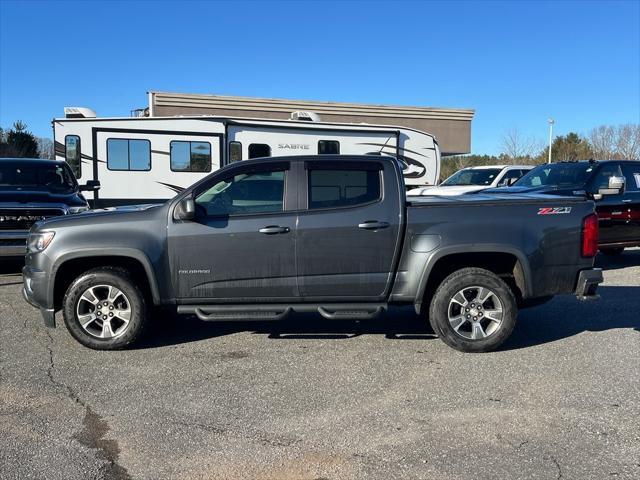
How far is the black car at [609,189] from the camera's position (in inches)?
386

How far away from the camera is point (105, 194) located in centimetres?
1491

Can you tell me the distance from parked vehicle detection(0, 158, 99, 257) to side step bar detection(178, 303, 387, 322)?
4.81 meters

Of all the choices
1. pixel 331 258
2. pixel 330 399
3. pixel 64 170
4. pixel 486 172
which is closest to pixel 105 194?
pixel 64 170

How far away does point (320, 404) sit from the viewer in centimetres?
436

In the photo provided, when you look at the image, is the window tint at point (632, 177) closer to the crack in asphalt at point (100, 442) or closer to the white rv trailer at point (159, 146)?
the white rv trailer at point (159, 146)

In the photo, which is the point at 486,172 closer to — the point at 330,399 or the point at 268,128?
the point at 268,128

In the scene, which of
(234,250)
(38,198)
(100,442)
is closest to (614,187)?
(234,250)

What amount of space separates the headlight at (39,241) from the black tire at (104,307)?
0.44m

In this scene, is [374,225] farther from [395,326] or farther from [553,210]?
[553,210]

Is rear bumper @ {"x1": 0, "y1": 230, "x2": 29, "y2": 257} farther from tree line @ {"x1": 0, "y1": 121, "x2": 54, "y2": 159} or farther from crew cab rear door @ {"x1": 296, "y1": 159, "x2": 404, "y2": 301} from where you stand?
tree line @ {"x1": 0, "y1": 121, "x2": 54, "y2": 159}

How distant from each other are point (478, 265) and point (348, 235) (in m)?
1.39

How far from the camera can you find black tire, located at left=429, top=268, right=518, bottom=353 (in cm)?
548

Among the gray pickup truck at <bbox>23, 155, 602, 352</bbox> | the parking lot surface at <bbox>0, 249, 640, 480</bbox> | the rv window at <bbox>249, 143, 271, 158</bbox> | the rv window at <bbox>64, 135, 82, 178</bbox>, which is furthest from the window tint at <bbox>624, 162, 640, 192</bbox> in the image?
the rv window at <bbox>64, 135, 82, 178</bbox>

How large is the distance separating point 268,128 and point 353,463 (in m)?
13.3
